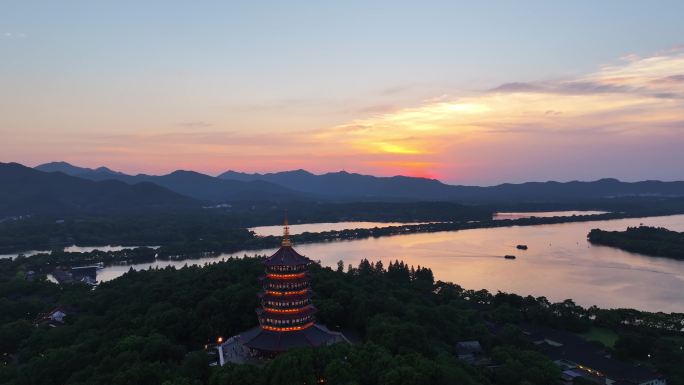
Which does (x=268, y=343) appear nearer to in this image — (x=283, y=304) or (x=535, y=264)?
(x=283, y=304)

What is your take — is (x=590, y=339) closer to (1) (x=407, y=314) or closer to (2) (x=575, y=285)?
(1) (x=407, y=314)

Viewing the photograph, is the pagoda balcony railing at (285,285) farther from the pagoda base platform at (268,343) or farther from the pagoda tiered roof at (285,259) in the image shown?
the pagoda base platform at (268,343)

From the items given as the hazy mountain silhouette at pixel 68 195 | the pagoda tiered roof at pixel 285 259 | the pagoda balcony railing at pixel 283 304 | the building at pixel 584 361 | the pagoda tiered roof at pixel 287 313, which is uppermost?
the hazy mountain silhouette at pixel 68 195

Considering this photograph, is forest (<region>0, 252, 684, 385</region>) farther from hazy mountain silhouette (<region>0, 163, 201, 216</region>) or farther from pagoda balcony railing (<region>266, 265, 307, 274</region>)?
hazy mountain silhouette (<region>0, 163, 201, 216</region>)

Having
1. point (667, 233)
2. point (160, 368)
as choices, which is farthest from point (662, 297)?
point (160, 368)

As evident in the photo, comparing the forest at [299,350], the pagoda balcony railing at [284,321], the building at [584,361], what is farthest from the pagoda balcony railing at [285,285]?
the building at [584,361]

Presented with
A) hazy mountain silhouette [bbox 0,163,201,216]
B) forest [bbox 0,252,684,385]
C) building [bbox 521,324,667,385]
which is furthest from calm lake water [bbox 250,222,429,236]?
building [bbox 521,324,667,385]

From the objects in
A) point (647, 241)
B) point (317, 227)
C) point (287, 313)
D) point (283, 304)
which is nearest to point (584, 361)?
point (287, 313)
